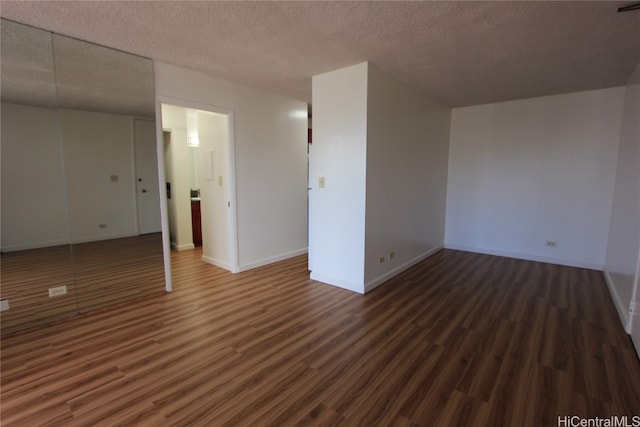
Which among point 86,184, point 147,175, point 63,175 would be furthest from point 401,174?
point 63,175

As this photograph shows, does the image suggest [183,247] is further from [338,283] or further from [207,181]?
[338,283]

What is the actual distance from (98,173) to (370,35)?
10.3 feet

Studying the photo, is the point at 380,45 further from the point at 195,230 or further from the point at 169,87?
the point at 195,230

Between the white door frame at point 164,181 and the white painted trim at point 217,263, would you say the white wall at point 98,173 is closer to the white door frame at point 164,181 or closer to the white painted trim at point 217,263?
the white door frame at point 164,181

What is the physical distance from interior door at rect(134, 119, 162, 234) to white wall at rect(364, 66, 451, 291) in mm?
2439

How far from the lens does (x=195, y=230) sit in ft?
19.2

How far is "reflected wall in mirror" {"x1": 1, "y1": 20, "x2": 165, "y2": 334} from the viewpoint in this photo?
2.84 meters

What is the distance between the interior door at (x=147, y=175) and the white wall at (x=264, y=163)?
52 cm

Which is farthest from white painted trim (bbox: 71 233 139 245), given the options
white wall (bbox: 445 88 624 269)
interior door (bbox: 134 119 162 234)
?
white wall (bbox: 445 88 624 269)

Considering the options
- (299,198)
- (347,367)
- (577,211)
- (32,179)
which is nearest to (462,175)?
(577,211)

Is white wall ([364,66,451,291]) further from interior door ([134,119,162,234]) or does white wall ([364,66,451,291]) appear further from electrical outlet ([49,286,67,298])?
electrical outlet ([49,286,67,298])

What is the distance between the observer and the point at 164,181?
345cm

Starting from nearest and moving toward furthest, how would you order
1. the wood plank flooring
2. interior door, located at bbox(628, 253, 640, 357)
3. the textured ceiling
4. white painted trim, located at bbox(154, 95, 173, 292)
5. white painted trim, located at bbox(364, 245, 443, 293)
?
the wood plank flooring, the textured ceiling, interior door, located at bbox(628, 253, 640, 357), white painted trim, located at bbox(154, 95, 173, 292), white painted trim, located at bbox(364, 245, 443, 293)

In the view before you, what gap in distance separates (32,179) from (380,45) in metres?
3.58
